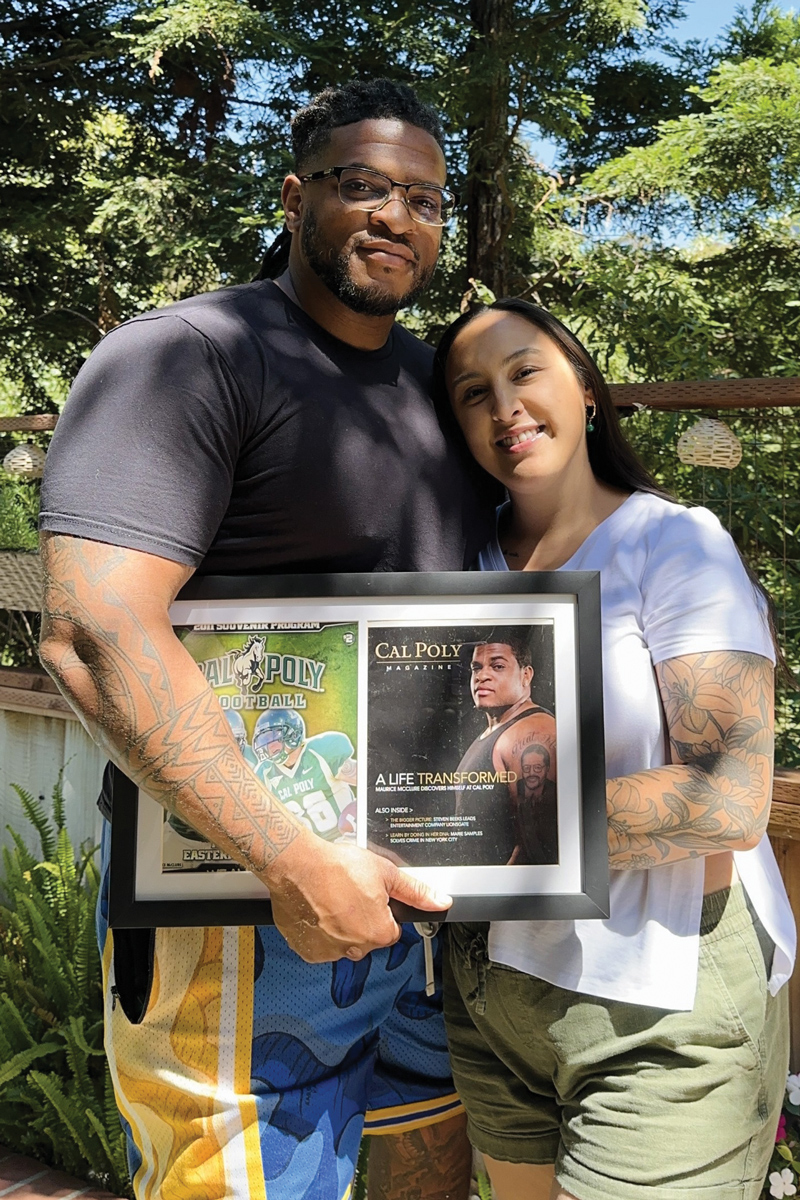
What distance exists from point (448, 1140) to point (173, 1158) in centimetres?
73

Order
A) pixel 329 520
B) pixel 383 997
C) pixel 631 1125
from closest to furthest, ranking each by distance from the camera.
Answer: pixel 631 1125 < pixel 329 520 < pixel 383 997

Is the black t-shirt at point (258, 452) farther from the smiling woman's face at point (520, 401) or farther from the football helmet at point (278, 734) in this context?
the football helmet at point (278, 734)

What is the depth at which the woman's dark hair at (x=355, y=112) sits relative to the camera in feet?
6.22

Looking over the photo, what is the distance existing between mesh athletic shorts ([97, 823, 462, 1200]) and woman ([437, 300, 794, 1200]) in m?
0.28

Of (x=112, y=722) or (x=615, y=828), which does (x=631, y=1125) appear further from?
(x=112, y=722)

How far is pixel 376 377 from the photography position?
75.7 inches

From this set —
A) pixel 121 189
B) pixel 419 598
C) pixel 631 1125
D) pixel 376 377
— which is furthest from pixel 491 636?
pixel 121 189

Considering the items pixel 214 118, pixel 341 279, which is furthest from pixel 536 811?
pixel 214 118

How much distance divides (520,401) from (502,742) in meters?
0.64

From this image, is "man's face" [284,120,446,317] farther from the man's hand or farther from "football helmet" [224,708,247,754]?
the man's hand

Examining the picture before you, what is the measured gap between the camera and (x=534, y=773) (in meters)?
1.50

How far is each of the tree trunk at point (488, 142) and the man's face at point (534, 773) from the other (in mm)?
4915

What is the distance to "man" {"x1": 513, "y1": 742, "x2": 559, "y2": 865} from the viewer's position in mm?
A: 1494

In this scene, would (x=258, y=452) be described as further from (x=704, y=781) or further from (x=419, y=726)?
(x=704, y=781)
